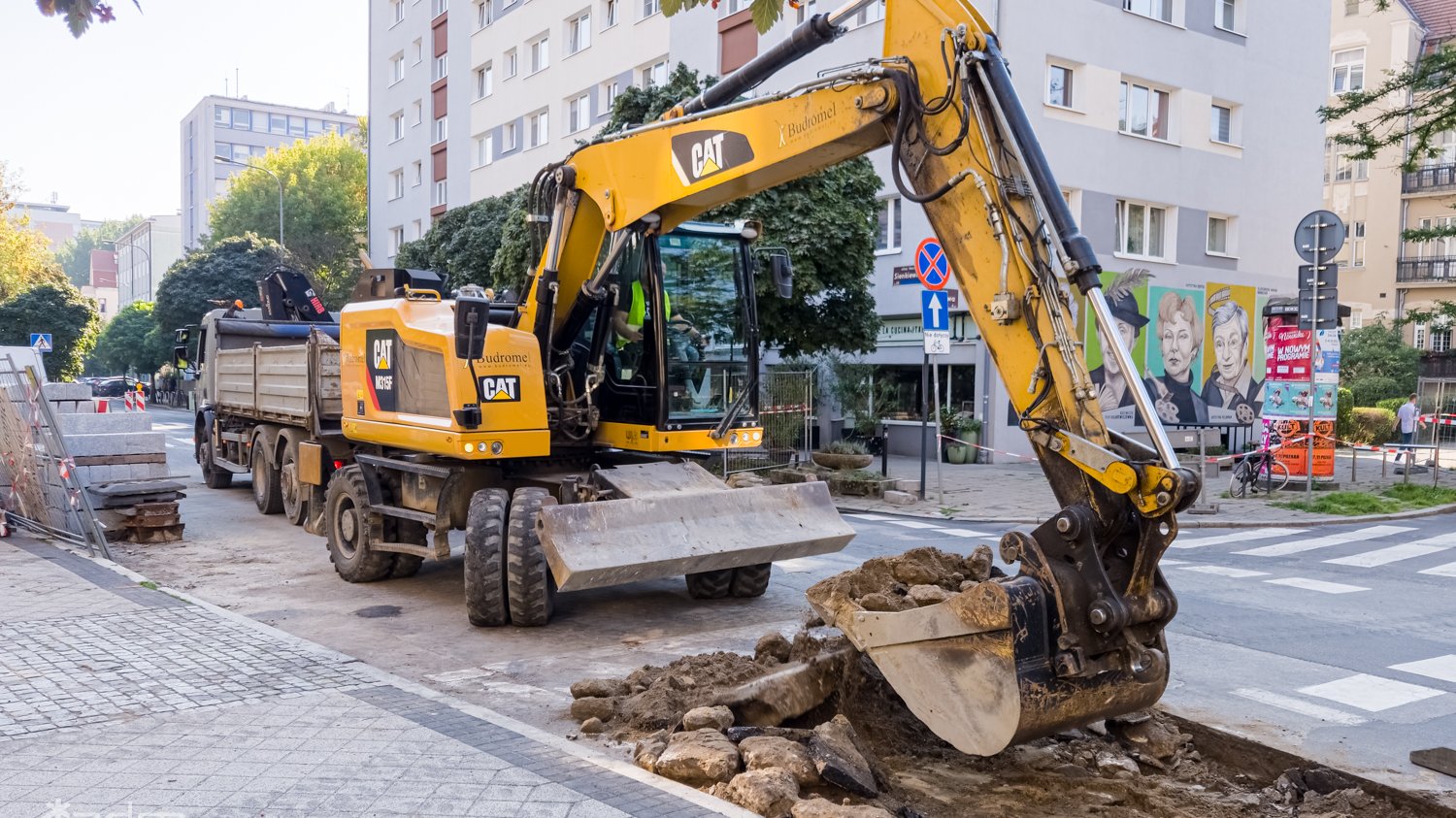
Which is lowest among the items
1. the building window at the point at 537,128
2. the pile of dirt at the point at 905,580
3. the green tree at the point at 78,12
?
the pile of dirt at the point at 905,580

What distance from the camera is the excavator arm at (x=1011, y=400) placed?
4.75 meters

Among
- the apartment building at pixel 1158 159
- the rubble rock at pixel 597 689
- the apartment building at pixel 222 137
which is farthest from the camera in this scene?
the apartment building at pixel 222 137

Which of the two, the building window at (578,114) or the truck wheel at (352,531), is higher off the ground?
the building window at (578,114)

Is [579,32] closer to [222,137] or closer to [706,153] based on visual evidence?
[706,153]

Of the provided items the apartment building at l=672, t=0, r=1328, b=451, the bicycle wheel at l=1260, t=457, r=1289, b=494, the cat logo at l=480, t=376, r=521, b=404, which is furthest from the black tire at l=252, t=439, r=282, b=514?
the bicycle wheel at l=1260, t=457, r=1289, b=494

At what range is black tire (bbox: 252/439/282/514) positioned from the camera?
47.0 ft

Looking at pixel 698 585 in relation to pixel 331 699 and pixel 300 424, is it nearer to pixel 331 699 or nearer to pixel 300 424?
pixel 331 699

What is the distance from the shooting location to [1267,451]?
57.1 feet

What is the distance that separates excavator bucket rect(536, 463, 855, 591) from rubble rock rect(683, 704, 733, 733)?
7.17 feet

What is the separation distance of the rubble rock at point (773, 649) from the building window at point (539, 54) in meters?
31.6

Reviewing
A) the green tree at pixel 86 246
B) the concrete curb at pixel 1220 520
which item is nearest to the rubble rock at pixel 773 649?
the concrete curb at pixel 1220 520

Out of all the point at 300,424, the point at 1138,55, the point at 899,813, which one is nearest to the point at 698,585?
the point at 899,813

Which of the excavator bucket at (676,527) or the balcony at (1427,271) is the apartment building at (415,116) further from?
the balcony at (1427,271)

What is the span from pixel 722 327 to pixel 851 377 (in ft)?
47.4
